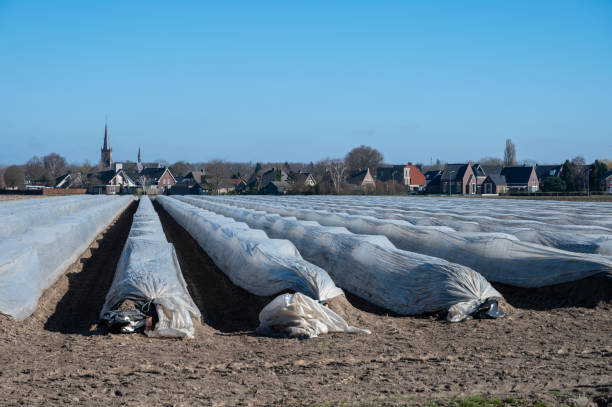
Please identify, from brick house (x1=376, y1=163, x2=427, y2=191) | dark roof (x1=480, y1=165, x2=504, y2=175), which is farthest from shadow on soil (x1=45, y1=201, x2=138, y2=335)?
brick house (x1=376, y1=163, x2=427, y2=191)

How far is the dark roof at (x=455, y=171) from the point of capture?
2758 inches

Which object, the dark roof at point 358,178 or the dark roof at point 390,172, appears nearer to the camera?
the dark roof at point 358,178

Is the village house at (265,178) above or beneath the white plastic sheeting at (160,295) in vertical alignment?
above

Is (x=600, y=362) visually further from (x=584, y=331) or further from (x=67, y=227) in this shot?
(x=67, y=227)

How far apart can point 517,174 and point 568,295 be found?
7100cm

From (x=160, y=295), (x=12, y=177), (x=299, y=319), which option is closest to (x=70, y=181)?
(x=12, y=177)

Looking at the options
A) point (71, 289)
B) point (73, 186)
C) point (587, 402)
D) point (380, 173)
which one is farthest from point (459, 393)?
point (73, 186)

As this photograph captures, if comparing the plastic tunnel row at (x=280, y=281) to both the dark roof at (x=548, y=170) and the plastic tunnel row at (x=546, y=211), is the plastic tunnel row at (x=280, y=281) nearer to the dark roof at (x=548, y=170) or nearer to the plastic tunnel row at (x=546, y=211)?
the plastic tunnel row at (x=546, y=211)

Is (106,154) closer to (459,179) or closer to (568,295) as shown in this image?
(459,179)

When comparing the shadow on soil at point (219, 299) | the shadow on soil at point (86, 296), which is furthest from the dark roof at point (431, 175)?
the shadow on soil at point (219, 299)

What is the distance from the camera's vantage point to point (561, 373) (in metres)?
4.82

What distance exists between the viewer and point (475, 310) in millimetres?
7098

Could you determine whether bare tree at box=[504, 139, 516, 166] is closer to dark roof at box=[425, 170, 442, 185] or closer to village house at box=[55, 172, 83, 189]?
dark roof at box=[425, 170, 442, 185]

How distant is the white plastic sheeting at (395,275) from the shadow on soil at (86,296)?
12.6 feet
